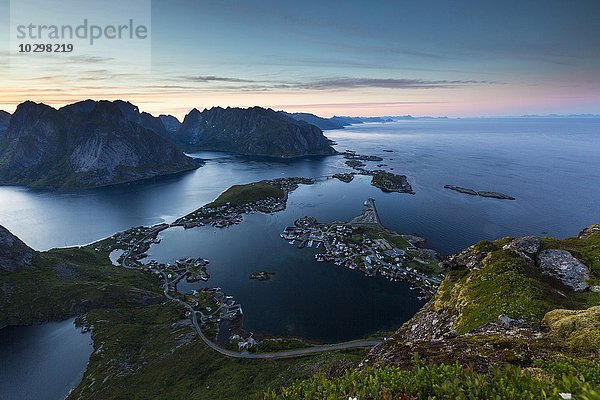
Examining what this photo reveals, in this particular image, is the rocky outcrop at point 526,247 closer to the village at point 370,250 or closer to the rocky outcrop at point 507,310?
the rocky outcrop at point 507,310

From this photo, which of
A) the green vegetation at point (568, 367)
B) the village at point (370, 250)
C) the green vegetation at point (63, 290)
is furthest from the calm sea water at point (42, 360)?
the green vegetation at point (568, 367)

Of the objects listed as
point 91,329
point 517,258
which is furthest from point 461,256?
point 91,329

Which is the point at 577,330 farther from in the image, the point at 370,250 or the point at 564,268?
the point at 370,250

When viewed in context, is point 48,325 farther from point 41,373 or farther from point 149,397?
point 149,397

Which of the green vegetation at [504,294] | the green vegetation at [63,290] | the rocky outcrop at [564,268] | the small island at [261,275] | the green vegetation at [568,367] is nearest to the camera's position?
→ the green vegetation at [568,367]

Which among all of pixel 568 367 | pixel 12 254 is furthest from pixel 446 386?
pixel 12 254

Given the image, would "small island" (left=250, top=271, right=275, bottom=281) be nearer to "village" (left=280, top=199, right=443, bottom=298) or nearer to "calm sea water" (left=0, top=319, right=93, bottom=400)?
"village" (left=280, top=199, right=443, bottom=298)
